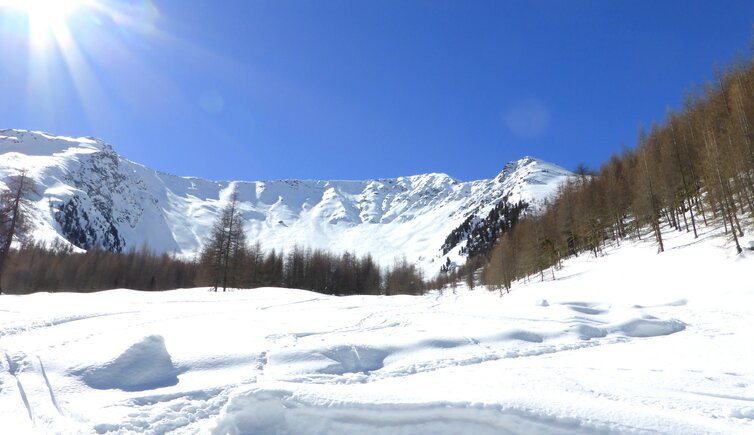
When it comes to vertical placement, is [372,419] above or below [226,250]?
below

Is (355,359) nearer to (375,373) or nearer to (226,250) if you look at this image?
(375,373)

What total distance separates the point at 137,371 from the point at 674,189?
43.8 metres

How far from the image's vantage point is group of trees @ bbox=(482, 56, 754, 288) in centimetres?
2536

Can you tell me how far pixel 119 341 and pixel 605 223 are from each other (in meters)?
52.8

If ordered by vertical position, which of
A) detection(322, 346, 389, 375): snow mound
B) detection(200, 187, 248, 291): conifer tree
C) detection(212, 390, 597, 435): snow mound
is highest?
detection(200, 187, 248, 291): conifer tree

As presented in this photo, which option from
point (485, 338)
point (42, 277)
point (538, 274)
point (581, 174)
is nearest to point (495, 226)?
point (581, 174)

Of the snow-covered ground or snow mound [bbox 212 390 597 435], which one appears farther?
the snow-covered ground

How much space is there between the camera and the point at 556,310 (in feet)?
49.6

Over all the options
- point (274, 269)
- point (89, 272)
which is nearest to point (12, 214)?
point (274, 269)

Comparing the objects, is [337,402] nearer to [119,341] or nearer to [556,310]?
[119,341]

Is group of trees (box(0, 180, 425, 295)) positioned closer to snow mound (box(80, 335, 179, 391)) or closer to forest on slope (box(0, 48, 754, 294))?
forest on slope (box(0, 48, 754, 294))

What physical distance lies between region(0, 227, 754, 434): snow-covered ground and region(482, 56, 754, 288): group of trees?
1613cm

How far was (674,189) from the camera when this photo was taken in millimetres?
35969

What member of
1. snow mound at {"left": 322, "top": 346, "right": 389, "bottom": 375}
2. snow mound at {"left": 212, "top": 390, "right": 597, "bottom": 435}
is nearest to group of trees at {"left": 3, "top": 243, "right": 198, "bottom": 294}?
snow mound at {"left": 322, "top": 346, "right": 389, "bottom": 375}
